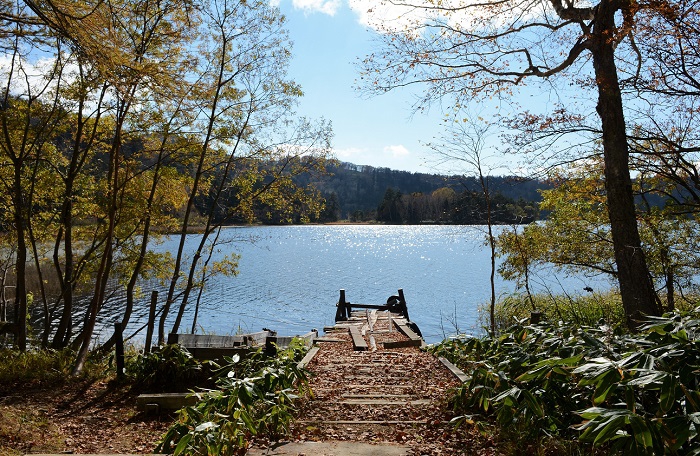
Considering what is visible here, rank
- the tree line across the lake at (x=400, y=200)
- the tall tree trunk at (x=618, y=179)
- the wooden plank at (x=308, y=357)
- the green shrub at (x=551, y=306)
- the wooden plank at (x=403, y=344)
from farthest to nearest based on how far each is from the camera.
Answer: the tree line across the lake at (x=400, y=200) → the green shrub at (x=551, y=306) → the wooden plank at (x=403, y=344) → the wooden plank at (x=308, y=357) → the tall tree trunk at (x=618, y=179)

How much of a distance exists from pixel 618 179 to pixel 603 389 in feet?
17.0

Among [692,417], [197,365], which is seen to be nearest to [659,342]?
[692,417]

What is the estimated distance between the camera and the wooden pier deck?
3979 millimetres

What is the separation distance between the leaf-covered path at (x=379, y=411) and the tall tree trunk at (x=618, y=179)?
9.59 feet

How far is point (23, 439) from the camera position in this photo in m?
5.46

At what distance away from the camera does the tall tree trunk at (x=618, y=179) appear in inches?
273

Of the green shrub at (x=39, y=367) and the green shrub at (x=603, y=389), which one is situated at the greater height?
the green shrub at (x=603, y=389)

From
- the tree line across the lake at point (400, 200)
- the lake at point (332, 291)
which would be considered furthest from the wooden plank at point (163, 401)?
the lake at point (332, 291)

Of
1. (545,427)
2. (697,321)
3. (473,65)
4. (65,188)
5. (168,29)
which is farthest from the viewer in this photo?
(65,188)

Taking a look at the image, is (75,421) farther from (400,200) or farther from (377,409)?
(400,200)

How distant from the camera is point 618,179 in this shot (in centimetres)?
702

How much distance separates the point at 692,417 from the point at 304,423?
3355 mm

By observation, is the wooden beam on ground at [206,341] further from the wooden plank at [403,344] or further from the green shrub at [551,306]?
the green shrub at [551,306]

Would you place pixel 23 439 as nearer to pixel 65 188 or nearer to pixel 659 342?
pixel 659 342
